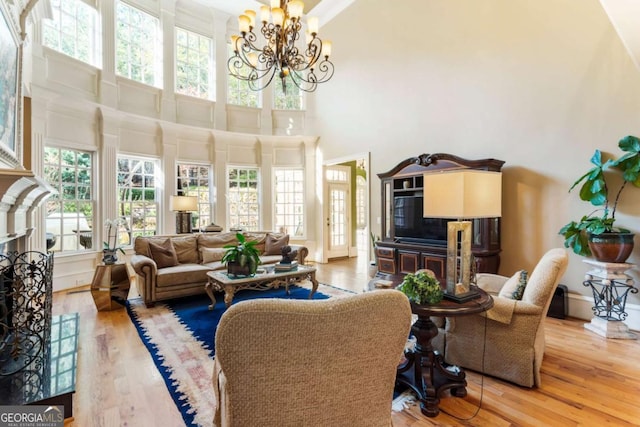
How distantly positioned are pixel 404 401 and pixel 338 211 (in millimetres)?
5897

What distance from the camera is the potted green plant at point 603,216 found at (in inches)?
119

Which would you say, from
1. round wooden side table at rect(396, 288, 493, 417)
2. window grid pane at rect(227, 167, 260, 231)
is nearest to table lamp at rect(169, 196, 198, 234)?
window grid pane at rect(227, 167, 260, 231)

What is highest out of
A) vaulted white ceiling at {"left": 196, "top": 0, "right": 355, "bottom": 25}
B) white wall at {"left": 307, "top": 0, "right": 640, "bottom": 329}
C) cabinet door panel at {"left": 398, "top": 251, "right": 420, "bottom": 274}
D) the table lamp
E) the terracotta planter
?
vaulted white ceiling at {"left": 196, "top": 0, "right": 355, "bottom": 25}

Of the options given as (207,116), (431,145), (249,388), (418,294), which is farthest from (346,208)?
(249,388)

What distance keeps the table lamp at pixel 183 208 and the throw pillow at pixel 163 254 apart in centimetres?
105

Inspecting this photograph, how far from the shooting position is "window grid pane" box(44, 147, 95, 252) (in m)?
4.68

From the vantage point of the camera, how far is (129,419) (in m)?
1.84

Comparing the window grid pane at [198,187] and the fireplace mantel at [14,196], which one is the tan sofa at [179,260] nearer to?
the fireplace mantel at [14,196]

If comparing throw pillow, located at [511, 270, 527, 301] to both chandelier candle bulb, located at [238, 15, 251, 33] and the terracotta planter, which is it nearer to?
the terracotta planter

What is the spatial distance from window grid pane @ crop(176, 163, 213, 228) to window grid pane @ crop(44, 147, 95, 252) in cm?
160

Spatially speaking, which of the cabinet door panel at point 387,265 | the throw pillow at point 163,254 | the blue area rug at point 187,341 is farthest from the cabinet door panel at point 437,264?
the throw pillow at point 163,254

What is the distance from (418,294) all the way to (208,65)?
676cm

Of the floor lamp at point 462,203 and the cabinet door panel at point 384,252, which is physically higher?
the floor lamp at point 462,203

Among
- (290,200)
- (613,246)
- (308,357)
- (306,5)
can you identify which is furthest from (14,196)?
(306,5)
